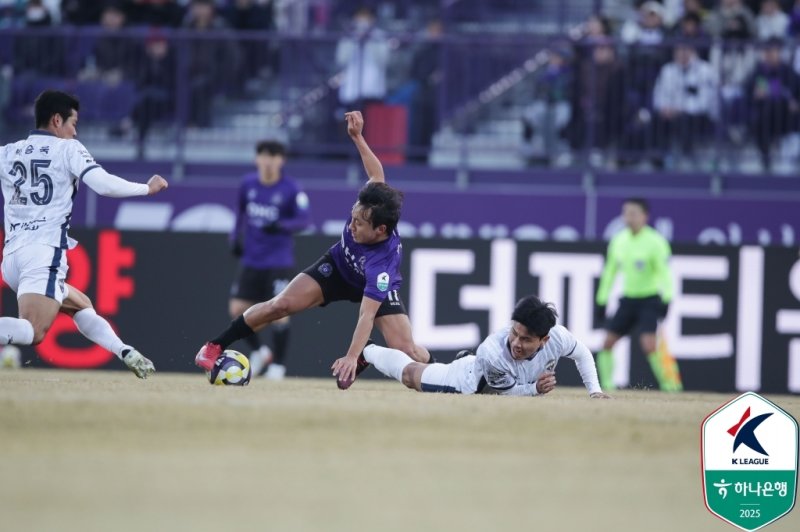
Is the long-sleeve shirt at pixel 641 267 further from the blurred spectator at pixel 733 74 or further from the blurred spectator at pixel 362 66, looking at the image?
the blurred spectator at pixel 362 66

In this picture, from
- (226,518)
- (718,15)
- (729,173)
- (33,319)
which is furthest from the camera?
(718,15)

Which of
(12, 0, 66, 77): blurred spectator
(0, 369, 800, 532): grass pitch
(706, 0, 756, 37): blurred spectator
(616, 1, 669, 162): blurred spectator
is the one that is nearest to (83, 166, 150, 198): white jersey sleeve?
(0, 369, 800, 532): grass pitch

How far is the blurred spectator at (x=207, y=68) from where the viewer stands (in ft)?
64.0

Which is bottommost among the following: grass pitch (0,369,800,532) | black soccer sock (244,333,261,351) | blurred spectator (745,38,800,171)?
black soccer sock (244,333,261,351)

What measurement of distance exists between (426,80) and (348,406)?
421 inches

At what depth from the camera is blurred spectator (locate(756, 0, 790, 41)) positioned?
20109 mm

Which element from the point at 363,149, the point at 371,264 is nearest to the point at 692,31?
the point at 363,149

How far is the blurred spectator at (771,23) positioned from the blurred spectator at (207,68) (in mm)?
7965

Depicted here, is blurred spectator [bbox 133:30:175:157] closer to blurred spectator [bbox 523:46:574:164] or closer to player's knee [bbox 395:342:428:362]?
blurred spectator [bbox 523:46:574:164]

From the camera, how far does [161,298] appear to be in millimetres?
16969

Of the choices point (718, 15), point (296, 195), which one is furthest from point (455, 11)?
point (296, 195)

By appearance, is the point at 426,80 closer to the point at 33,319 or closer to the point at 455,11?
the point at 455,11

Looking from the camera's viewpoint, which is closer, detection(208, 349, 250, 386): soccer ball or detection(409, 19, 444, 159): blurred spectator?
detection(208, 349, 250, 386): soccer ball

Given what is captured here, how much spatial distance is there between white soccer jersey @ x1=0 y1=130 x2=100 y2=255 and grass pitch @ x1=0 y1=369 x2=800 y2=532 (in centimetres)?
126
